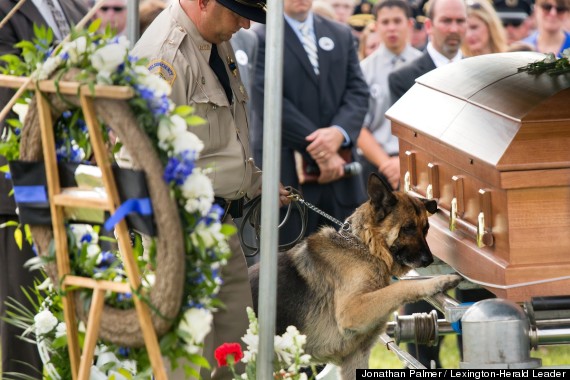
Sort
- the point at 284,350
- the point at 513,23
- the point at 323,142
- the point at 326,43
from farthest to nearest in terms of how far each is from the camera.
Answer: the point at 513,23, the point at 326,43, the point at 323,142, the point at 284,350

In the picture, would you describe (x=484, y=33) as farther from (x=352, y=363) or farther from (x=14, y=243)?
(x=14, y=243)

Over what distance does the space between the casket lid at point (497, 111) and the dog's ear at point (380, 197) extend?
0.35 metres

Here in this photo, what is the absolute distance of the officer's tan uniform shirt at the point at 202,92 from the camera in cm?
441

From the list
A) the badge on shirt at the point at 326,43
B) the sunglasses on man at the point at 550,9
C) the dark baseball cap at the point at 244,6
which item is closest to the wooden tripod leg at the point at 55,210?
the dark baseball cap at the point at 244,6

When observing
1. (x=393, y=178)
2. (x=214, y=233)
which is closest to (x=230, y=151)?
(x=214, y=233)

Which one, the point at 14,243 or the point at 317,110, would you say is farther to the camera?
the point at 317,110

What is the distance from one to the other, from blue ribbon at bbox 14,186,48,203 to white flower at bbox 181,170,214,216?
1.59 ft

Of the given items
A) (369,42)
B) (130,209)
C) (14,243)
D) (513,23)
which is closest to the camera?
(130,209)

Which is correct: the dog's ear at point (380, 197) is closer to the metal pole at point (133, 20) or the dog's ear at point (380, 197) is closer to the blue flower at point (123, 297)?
the metal pole at point (133, 20)

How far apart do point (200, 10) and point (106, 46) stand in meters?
1.38

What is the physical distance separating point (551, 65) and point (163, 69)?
5.49ft

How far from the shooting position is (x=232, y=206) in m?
4.71

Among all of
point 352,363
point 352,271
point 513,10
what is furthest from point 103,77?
point 513,10

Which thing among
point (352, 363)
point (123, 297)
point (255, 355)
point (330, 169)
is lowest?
point (352, 363)
